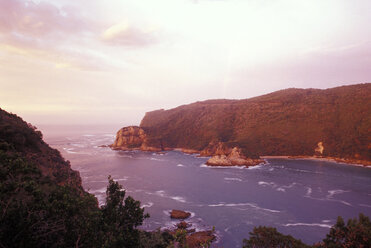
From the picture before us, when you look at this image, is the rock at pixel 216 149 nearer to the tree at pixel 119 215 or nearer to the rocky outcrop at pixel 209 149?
the rocky outcrop at pixel 209 149

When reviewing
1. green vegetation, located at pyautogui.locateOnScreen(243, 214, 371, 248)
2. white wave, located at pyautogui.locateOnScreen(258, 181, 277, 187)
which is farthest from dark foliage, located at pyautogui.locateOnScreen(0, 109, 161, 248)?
white wave, located at pyautogui.locateOnScreen(258, 181, 277, 187)

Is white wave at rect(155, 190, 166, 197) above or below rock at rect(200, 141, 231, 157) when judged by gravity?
below

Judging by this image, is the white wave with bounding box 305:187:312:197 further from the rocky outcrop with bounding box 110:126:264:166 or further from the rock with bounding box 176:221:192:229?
the rock with bounding box 176:221:192:229

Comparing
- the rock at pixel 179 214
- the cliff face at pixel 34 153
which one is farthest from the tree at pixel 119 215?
the rock at pixel 179 214

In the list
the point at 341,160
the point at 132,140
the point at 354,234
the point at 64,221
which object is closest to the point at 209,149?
the point at 132,140

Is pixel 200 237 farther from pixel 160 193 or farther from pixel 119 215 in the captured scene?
pixel 160 193

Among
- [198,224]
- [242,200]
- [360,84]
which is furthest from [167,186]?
[360,84]
